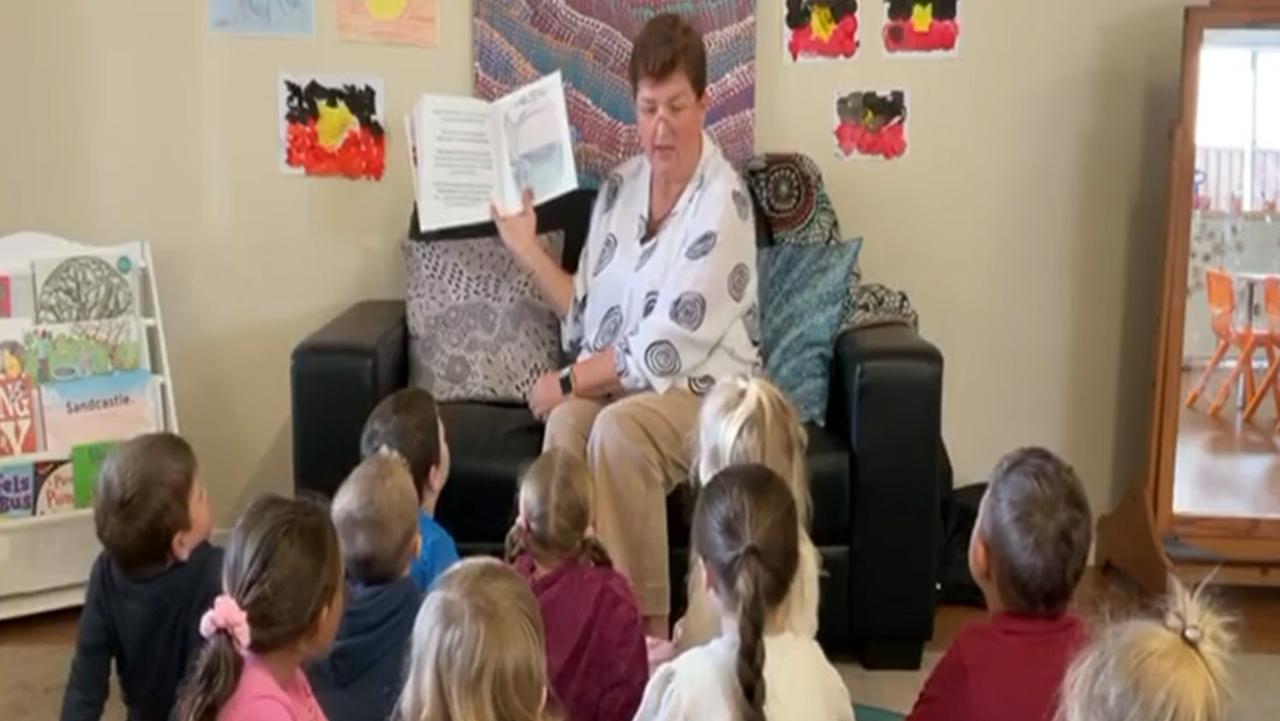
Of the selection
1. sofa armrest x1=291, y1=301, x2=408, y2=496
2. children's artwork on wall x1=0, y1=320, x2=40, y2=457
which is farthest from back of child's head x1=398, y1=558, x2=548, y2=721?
children's artwork on wall x1=0, y1=320, x2=40, y2=457

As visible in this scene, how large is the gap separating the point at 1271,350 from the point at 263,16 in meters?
2.61

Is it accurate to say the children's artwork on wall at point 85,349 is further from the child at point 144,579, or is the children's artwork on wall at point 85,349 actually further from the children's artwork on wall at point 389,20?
the child at point 144,579

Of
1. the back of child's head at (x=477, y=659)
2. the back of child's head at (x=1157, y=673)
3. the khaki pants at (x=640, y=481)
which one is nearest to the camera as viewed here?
the back of child's head at (x=1157, y=673)

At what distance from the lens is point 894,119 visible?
3.84m

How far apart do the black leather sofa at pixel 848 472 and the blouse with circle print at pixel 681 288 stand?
0.25m

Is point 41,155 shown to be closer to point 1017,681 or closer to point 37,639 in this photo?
point 37,639

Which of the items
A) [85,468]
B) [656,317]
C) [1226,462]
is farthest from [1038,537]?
[85,468]

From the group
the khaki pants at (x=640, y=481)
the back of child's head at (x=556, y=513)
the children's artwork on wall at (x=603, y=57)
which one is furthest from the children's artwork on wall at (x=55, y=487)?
the back of child's head at (x=556, y=513)

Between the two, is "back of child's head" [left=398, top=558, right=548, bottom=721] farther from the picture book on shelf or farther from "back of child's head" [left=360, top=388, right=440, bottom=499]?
the picture book on shelf

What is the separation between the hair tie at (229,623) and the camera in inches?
69.3

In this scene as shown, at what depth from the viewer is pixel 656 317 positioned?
3.20 m

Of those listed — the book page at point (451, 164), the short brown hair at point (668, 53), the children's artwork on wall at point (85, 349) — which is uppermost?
the short brown hair at point (668, 53)

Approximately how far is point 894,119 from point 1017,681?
7.23 ft

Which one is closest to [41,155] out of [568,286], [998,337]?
[568,286]
